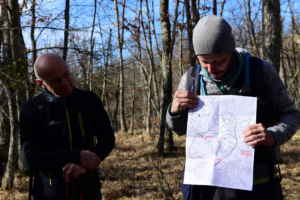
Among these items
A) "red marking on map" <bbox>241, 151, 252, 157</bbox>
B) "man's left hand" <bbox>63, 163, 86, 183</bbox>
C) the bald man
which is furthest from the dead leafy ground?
"red marking on map" <bbox>241, 151, 252, 157</bbox>

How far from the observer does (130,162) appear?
9.09m

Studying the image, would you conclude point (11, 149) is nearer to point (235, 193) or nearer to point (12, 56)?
point (12, 56)

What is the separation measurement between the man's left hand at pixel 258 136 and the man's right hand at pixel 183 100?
12.5 inches

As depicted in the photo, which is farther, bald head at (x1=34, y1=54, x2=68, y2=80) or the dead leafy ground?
the dead leafy ground

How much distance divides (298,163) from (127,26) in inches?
416

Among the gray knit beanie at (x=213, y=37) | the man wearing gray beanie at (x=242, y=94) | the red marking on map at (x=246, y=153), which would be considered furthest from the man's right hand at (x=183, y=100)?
the red marking on map at (x=246, y=153)

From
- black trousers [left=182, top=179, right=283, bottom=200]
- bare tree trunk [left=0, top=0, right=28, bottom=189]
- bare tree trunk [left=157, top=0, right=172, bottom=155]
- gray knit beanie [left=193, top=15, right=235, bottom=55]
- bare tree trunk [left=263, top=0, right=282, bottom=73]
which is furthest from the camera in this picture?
bare tree trunk [left=157, top=0, right=172, bottom=155]

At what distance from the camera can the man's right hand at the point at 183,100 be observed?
60.4 inches

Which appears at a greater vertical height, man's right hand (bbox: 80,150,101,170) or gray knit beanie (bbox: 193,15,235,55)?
gray knit beanie (bbox: 193,15,235,55)

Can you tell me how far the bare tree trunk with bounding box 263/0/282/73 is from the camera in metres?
6.45

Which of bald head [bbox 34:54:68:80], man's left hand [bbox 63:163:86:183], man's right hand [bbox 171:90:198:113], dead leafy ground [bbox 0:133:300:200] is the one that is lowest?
dead leafy ground [bbox 0:133:300:200]

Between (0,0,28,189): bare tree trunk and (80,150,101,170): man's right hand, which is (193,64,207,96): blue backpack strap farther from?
(0,0,28,189): bare tree trunk

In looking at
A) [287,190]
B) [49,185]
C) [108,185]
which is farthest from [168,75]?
[49,185]

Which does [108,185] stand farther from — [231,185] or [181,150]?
[231,185]
